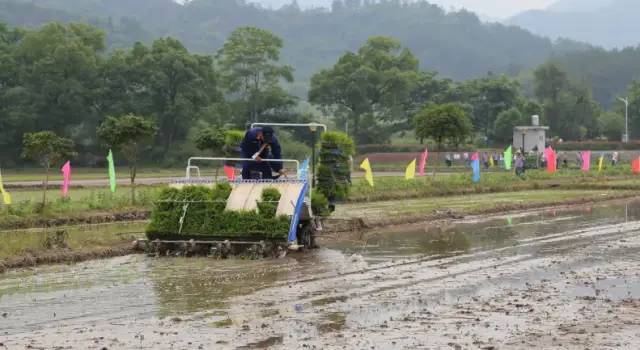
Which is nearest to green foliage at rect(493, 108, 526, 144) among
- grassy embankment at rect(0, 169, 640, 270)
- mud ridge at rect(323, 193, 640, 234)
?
grassy embankment at rect(0, 169, 640, 270)

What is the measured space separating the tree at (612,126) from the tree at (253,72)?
145ft

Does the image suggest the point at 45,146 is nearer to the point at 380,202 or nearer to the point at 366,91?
the point at 380,202

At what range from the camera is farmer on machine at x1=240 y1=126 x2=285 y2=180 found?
1839 cm

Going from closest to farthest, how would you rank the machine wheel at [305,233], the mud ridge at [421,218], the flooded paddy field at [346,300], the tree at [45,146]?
the flooded paddy field at [346,300], the machine wheel at [305,233], the mud ridge at [421,218], the tree at [45,146]

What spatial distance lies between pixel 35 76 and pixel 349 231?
61.2m

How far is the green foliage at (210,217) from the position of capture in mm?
17281

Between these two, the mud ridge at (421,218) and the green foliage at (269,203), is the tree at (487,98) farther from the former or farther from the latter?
the green foliage at (269,203)

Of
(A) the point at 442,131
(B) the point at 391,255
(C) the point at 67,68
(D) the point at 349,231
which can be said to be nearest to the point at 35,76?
(C) the point at 67,68

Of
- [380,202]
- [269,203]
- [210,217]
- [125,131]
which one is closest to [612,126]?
[380,202]

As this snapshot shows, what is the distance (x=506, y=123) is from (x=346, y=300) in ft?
274

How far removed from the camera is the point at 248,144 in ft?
60.9

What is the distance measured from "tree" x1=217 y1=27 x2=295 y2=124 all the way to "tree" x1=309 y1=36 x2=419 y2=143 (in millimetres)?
6813

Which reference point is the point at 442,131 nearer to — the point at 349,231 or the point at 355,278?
the point at 349,231

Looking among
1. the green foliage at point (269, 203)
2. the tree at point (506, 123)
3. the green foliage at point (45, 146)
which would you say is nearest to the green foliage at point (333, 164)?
the green foliage at point (45, 146)
